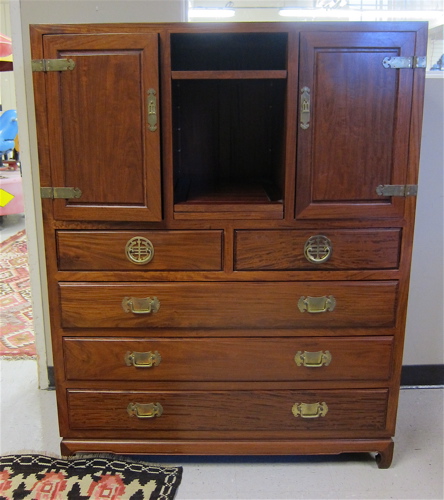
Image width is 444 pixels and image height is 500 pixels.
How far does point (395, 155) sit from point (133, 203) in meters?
0.75

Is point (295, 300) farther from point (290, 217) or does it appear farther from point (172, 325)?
point (172, 325)

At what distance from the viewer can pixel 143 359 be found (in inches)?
62.6

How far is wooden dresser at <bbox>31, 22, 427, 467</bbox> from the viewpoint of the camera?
4.58 feet

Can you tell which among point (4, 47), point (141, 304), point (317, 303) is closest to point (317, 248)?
point (317, 303)

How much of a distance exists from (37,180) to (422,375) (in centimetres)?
175

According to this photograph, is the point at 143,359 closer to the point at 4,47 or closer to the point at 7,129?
the point at 4,47

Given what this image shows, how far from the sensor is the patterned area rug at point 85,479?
1547 mm

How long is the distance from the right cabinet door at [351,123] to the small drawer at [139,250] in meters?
0.30

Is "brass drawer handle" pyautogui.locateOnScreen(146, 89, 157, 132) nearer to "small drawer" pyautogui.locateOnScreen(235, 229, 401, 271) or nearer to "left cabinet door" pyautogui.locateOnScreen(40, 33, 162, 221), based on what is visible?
"left cabinet door" pyautogui.locateOnScreen(40, 33, 162, 221)

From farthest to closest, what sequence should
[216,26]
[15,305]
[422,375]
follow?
[15,305] < [422,375] < [216,26]

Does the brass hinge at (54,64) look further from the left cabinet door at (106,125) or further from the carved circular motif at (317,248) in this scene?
the carved circular motif at (317,248)

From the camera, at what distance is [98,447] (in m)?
1.66

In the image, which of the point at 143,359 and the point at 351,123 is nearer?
the point at 351,123

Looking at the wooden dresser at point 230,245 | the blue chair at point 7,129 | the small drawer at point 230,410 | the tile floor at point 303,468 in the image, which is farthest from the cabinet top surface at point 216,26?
the blue chair at point 7,129
